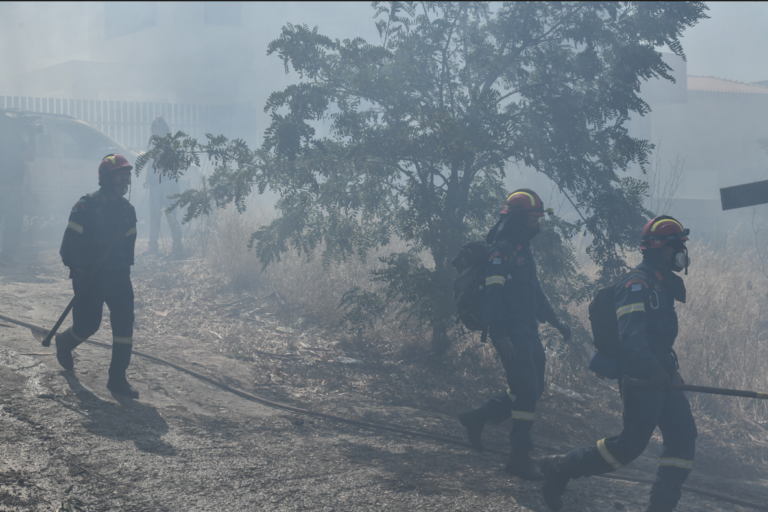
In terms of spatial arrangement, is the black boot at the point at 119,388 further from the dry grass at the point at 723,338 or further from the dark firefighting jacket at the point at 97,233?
the dry grass at the point at 723,338

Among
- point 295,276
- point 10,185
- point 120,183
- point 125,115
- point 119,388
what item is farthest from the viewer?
point 125,115

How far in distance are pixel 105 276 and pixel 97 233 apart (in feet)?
1.13

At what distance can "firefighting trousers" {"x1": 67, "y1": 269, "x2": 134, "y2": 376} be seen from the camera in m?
4.19

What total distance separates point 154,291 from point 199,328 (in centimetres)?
219

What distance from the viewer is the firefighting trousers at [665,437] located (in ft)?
9.79

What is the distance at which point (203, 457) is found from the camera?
11.1 feet

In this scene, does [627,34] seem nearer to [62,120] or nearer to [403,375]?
[403,375]

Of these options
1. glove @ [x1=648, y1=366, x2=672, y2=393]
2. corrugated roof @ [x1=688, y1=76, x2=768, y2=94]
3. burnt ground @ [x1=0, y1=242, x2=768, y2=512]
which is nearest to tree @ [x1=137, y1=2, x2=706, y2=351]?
burnt ground @ [x1=0, y1=242, x2=768, y2=512]

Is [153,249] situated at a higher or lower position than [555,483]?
higher

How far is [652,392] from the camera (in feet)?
9.77

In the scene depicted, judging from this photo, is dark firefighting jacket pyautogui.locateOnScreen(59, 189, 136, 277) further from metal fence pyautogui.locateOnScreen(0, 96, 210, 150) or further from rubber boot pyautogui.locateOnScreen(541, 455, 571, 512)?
Result: metal fence pyautogui.locateOnScreen(0, 96, 210, 150)

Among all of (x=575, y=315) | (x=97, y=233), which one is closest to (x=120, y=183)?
(x=97, y=233)

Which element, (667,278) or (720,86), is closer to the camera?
(667,278)

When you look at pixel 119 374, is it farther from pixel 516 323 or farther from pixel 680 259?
pixel 680 259
